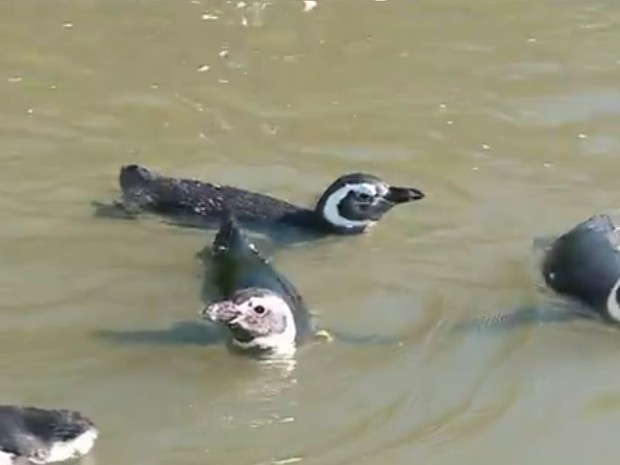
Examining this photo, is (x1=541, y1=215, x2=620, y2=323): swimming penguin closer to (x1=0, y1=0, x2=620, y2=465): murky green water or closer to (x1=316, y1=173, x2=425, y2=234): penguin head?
(x1=0, y1=0, x2=620, y2=465): murky green water

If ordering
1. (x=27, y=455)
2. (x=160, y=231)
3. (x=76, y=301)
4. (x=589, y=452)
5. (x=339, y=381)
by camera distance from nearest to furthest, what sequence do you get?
(x=27, y=455)
(x=589, y=452)
(x=339, y=381)
(x=76, y=301)
(x=160, y=231)

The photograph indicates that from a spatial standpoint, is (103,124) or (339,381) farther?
(103,124)

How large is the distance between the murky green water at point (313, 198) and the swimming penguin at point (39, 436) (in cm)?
25

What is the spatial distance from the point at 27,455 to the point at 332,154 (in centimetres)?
375

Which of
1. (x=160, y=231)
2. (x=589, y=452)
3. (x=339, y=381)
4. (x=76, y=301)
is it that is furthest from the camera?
(x=160, y=231)

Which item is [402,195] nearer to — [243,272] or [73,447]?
[243,272]

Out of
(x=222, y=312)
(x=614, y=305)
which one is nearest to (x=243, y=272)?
(x=222, y=312)

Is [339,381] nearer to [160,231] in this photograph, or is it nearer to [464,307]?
[464,307]

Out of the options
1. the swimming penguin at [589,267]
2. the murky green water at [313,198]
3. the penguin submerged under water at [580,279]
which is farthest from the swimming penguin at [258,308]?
the swimming penguin at [589,267]

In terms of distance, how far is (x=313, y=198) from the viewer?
356 inches

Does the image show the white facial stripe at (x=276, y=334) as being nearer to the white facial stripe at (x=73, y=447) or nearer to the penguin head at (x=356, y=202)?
the white facial stripe at (x=73, y=447)

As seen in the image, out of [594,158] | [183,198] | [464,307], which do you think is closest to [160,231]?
[183,198]

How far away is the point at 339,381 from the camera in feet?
22.9

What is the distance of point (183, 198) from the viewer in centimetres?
859
